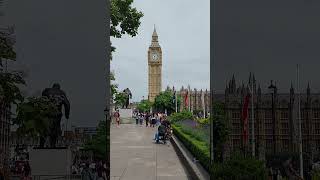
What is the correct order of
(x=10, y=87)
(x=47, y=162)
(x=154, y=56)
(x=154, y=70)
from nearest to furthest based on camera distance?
(x=10, y=87) < (x=47, y=162) < (x=154, y=56) < (x=154, y=70)

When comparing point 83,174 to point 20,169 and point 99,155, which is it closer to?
point 99,155

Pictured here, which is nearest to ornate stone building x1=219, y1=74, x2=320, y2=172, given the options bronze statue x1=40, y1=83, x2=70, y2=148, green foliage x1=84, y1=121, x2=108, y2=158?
green foliage x1=84, y1=121, x2=108, y2=158

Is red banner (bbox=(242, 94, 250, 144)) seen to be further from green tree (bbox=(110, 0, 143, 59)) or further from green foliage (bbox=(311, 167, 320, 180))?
green tree (bbox=(110, 0, 143, 59))

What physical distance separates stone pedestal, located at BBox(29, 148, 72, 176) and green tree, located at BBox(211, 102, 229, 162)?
2603 mm

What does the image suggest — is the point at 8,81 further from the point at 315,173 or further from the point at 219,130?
the point at 315,173

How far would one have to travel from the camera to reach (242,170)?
7.75 meters

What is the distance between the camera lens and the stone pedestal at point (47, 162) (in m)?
8.11

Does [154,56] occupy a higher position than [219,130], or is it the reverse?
[154,56]

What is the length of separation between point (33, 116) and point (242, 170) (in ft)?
11.3

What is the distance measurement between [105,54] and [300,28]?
3380mm

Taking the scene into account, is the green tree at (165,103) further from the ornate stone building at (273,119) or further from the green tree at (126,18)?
the ornate stone building at (273,119)

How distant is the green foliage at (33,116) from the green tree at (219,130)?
9.26 feet

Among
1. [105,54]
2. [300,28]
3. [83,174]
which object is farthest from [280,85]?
[83,174]

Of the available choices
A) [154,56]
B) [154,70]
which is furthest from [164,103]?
[154,70]
